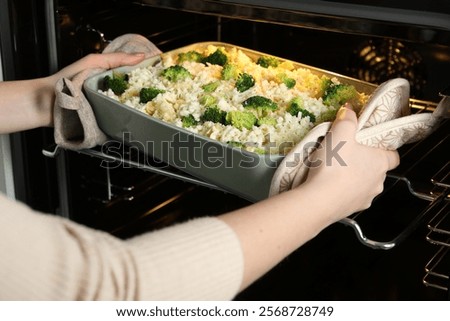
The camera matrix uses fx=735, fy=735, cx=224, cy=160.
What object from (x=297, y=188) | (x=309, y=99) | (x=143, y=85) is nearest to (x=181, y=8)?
(x=143, y=85)

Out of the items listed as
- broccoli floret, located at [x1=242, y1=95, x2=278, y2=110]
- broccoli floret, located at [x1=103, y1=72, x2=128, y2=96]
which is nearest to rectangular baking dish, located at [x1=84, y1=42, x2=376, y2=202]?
broccoli floret, located at [x1=103, y1=72, x2=128, y2=96]

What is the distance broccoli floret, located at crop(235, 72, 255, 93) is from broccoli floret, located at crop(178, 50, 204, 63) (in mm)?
153

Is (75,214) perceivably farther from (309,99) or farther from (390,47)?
(390,47)

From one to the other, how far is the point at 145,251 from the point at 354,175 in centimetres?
31

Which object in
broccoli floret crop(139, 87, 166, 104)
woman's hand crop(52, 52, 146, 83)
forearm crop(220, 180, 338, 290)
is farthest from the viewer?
woman's hand crop(52, 52, 146, 83)

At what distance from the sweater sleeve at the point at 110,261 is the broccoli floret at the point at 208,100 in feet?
1.16

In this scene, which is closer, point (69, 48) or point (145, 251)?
point (145, 251)

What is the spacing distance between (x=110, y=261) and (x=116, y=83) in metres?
0.53

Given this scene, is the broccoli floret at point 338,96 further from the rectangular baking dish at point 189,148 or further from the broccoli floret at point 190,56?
the broccoli floret at point 190,56

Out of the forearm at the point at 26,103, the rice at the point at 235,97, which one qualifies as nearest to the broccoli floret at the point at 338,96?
the rice at the point at 235,97

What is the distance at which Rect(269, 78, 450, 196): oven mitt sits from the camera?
102 centimetres

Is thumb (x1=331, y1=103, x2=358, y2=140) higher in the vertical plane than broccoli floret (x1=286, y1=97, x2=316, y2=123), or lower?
higher

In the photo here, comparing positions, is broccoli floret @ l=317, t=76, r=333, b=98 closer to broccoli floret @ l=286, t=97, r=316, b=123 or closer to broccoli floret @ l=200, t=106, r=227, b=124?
broccoli floret @ l=286, t=97, r=316, b=123
